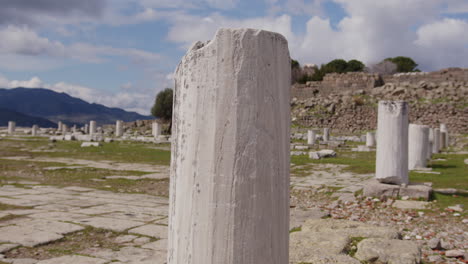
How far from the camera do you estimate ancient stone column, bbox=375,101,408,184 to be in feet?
25.2

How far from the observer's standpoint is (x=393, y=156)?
25.4 ft

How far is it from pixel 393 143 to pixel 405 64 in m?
60.0

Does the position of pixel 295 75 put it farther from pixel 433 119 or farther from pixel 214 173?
pixel 214 173

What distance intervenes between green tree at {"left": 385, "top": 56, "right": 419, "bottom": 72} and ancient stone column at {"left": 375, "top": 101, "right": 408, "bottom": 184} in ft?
192

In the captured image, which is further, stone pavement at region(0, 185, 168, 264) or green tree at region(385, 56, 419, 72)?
green tree at region(385, 56, 419, 72)

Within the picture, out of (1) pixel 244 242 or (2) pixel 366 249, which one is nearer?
(1) pixel 244 242

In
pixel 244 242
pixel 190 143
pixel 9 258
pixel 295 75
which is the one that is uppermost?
pixel 295 75

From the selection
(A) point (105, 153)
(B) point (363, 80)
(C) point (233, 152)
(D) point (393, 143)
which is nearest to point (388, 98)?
(B) point (363, 80)

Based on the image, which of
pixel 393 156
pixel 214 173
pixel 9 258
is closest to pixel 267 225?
pixel 214 173

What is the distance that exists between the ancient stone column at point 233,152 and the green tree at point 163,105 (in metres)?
39.0

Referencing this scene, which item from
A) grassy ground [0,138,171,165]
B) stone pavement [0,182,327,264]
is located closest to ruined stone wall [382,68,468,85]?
grassy ground [0,138,171,165]

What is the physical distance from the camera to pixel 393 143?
784cm

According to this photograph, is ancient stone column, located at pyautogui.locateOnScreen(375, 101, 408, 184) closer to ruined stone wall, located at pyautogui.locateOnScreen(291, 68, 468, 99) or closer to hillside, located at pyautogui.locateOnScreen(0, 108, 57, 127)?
ruined stone wall, located at pyautogui.locateOnScreen(291, 68, 468, 99)

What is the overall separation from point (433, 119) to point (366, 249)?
105 feet
